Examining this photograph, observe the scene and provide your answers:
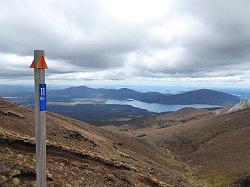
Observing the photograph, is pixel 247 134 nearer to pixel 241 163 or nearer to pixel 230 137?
pixel 230 137

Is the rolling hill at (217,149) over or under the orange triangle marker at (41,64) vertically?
→ under

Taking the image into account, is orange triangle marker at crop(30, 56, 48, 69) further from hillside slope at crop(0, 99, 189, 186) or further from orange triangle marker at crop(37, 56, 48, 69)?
hillside slope at crop(0, 99, 189, 186)

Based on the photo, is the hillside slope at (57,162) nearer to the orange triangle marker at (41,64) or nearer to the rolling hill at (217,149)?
the rolling hill at (217,149)

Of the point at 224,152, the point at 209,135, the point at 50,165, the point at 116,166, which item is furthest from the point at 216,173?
the point at 209,135

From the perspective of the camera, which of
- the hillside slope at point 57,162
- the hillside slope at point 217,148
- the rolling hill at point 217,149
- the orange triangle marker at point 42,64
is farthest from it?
the hillside slope at point 217,148

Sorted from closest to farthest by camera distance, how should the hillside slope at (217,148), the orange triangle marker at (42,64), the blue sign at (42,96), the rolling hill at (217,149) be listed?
1. the orange triangle marker at (42,64)
2. the blue sign at (42,96)
3. the rolling hill at (217,149)
4. the hillside slope at (217,148)

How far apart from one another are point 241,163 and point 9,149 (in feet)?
137

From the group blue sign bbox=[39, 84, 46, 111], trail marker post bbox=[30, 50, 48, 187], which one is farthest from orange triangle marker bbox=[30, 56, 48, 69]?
blue sign bbox=[39, 84, 46, 111]

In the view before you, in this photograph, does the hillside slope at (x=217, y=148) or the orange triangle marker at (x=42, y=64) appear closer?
the orange triangle marker at (x=42, y=64)

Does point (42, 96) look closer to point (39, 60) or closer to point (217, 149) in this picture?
point (39, 60)

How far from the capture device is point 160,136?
11806 centimetres

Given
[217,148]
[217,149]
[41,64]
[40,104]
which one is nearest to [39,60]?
[41,64]

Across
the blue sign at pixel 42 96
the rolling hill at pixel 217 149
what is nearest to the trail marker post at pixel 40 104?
the blue sign at pixel 42 96

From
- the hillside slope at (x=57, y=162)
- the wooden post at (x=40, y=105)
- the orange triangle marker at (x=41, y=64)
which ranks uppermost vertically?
the orange triangle marker at (x=41, y=64)
